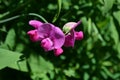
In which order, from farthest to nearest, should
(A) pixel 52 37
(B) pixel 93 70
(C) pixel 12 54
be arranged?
(B) pixel 93 70 → (C) pixel 12 54 → (A) pixel 52 37

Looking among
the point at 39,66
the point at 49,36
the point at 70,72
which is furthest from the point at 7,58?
the point at 70,72

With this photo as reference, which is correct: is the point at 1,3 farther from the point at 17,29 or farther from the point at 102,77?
the point at 102,77

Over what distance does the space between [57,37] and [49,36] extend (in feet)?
0.18

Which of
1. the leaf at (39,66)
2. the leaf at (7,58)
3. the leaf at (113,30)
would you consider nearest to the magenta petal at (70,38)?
the leaf at (7,58)

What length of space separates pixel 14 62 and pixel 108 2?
492 millimetres

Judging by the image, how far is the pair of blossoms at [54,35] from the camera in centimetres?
146

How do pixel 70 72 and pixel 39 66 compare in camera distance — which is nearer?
pixel 39 66

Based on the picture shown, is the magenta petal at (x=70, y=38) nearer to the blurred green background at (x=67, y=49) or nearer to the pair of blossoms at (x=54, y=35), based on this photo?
the pair of blossoms at (x=54, y=35)

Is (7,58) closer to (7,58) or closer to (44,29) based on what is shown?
(7,58)

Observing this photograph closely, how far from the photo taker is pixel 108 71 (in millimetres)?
2367

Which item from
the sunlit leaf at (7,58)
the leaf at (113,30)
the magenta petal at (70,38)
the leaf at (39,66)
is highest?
the magenta petal at (70,38)

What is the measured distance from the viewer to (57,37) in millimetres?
1475

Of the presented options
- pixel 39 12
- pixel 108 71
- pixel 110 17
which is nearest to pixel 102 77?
pixel 108 71

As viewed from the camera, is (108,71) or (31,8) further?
(108,71)
